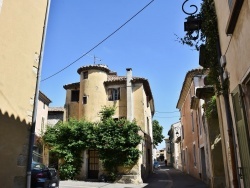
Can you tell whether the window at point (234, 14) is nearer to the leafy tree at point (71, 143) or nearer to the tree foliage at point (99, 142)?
the tree foliage at point (99, 142)

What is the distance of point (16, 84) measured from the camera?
6.32 m

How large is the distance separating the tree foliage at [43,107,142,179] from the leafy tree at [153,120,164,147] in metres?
25.2

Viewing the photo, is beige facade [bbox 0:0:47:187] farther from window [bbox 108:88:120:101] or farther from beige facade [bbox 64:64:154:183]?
window [bbox 108:88:120:101]

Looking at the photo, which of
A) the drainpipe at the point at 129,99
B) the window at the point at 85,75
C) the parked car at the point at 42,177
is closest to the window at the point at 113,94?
the drainpipe at the point at 129,99

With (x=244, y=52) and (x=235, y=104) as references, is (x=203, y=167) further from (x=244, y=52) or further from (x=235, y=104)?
(x=244, y=52)

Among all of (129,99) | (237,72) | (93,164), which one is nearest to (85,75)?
(129,99)

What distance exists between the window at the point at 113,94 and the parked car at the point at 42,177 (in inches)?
467

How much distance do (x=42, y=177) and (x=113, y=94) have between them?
1301cm

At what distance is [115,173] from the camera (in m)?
18.7

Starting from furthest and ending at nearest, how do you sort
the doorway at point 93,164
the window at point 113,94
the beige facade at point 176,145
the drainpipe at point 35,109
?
the beige facade at point 176,145
the window at point 113,94
the doorway at point 93,164
the drainpipe at point 35,109

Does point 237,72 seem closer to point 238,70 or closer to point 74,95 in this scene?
point 238,70

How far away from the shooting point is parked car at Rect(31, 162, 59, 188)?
11.5m

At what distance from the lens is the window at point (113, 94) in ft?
77.6

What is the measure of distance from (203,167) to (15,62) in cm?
1552
